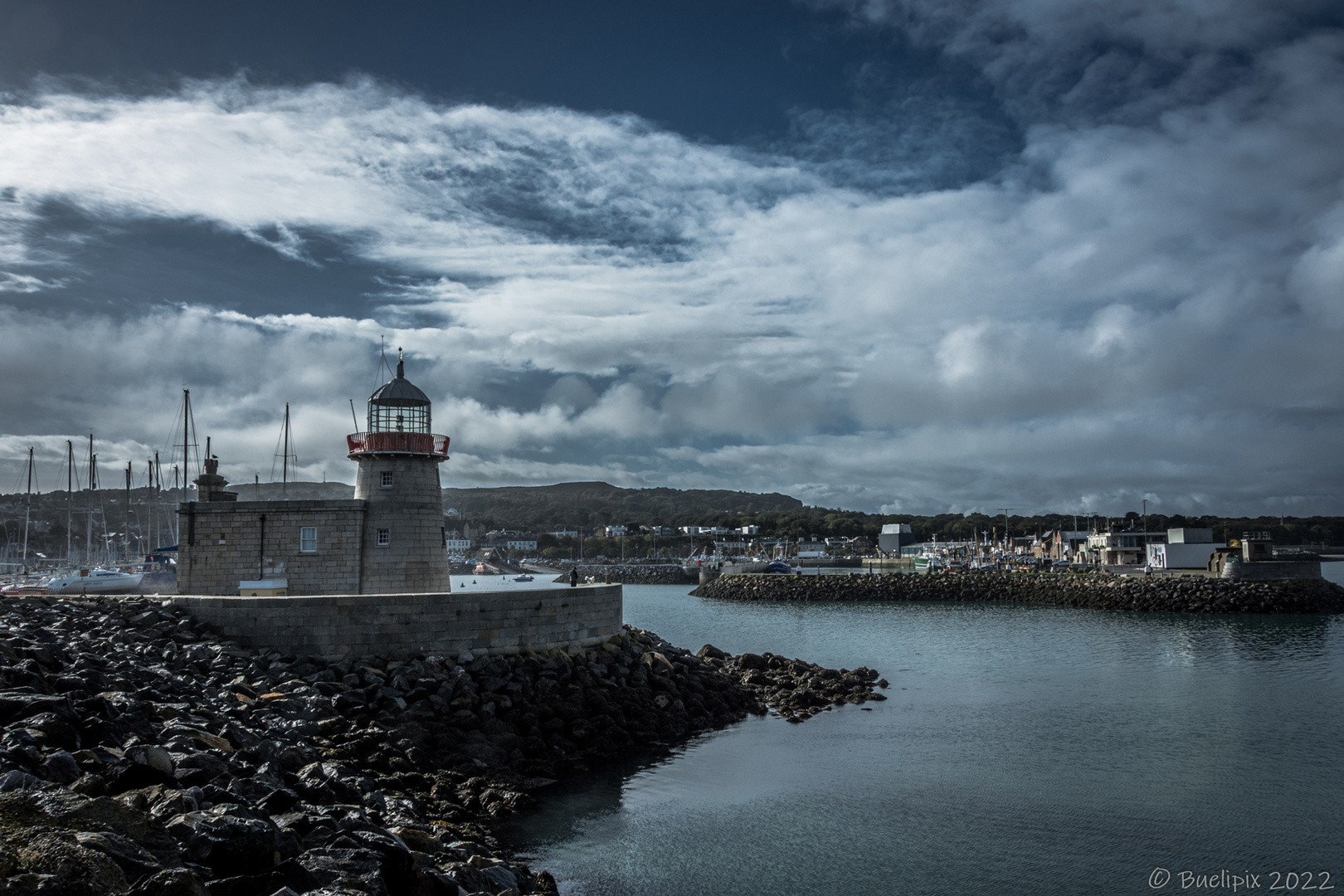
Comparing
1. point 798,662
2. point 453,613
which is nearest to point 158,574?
point 453,613

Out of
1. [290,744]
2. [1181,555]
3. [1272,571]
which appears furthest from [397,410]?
[1181,555]

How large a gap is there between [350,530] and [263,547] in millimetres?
1888

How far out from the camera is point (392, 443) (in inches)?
798

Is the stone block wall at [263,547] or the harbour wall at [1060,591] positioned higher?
the stone block wall at [263,547]

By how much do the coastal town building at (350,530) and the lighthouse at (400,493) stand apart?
0.02m

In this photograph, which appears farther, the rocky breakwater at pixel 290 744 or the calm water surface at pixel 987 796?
the calm water surface at pixel 987 796

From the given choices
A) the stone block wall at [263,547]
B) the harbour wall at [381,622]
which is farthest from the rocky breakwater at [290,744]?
the stone block wall at [263,547]

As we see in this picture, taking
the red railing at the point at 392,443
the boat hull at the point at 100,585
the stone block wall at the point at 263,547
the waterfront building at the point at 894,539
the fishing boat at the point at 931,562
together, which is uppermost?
the red railing at the point at 392,443

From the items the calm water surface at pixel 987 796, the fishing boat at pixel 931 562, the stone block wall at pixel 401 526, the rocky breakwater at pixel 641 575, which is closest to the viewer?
the calm water surface at pixel 987 796

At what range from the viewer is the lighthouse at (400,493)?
19.9 meters

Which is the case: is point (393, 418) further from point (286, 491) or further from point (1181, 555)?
point (1181, 555)

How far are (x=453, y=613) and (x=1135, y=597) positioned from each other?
47.9 metres

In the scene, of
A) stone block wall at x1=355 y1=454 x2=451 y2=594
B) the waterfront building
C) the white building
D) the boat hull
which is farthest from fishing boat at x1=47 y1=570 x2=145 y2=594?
the waterfront building

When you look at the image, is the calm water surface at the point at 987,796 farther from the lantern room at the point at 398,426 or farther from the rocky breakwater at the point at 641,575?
the rocky breakwater at the point at 641,575
